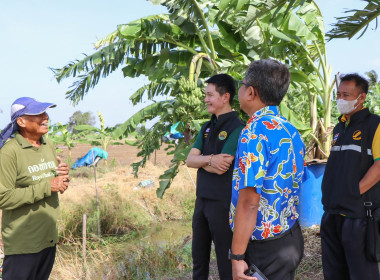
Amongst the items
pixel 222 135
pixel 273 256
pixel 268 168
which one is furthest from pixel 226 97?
pixel 273 256

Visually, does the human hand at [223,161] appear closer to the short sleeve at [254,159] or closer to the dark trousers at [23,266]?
the short sleeve at [254,159]

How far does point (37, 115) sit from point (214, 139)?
1.26 meters

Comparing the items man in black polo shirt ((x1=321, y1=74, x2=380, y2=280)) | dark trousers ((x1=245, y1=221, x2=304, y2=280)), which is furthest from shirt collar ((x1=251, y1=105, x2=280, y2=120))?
man in black polo shirt ((x1=321, y1=74, x2=380, y2=280))

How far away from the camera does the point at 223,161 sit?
→ 8.07ft

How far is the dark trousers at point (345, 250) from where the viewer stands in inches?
102

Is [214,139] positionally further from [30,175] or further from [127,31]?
[127,31]

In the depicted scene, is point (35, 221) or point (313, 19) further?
point (313, 19)

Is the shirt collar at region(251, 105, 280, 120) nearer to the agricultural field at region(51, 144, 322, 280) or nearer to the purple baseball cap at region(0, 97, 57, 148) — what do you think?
the purple baseball cap at region(0, 97, 57, 148)

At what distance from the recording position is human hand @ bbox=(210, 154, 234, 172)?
8.07 feet

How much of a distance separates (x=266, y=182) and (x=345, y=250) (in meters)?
1.28

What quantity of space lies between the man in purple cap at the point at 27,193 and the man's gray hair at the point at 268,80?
157cm

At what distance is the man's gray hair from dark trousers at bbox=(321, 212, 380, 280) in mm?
1260

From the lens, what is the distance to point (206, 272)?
2.76m

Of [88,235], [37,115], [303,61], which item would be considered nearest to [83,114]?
[88,235]
